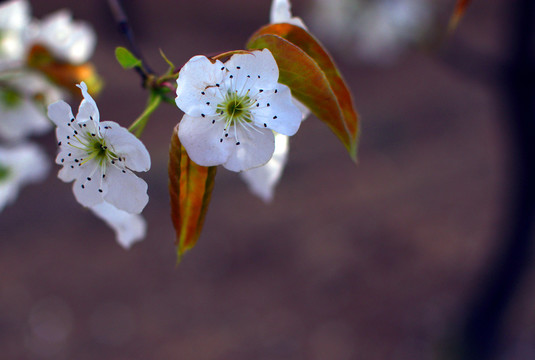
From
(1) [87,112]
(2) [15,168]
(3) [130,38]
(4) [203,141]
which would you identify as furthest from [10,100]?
(4) [203,141]

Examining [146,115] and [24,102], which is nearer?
[146,115]

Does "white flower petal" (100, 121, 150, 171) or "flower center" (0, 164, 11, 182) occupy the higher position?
"white flower petal" (100, 121, 150, 171)

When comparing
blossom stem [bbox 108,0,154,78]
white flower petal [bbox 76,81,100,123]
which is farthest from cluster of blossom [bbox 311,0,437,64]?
white flower petal [bbox 76,81,100,123]

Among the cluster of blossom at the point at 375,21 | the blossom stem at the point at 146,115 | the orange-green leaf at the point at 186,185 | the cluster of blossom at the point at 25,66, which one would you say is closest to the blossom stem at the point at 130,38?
the blossom stem at the point at 146,115

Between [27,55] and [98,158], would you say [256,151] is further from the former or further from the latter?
[27,55]

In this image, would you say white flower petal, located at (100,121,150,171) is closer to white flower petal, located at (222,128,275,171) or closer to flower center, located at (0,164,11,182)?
white flower petal, located at (222,128,275,171)

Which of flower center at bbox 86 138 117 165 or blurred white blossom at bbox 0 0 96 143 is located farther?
blurred white blossom at bbox 0 0 96 143

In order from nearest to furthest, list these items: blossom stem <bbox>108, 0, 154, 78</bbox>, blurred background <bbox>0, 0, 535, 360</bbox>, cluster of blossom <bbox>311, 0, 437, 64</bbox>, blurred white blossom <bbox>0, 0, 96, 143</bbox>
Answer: blossom stem <bbox>108, 0, 154, 78</bbox> → blurred white blossom <bbox>0, 0, 96, 143</bbox> → cluster of blossom <bbox>311, 0, 437, 64</bbox> → blurred background <bbox>0, 0, 535, 360</bbox>
